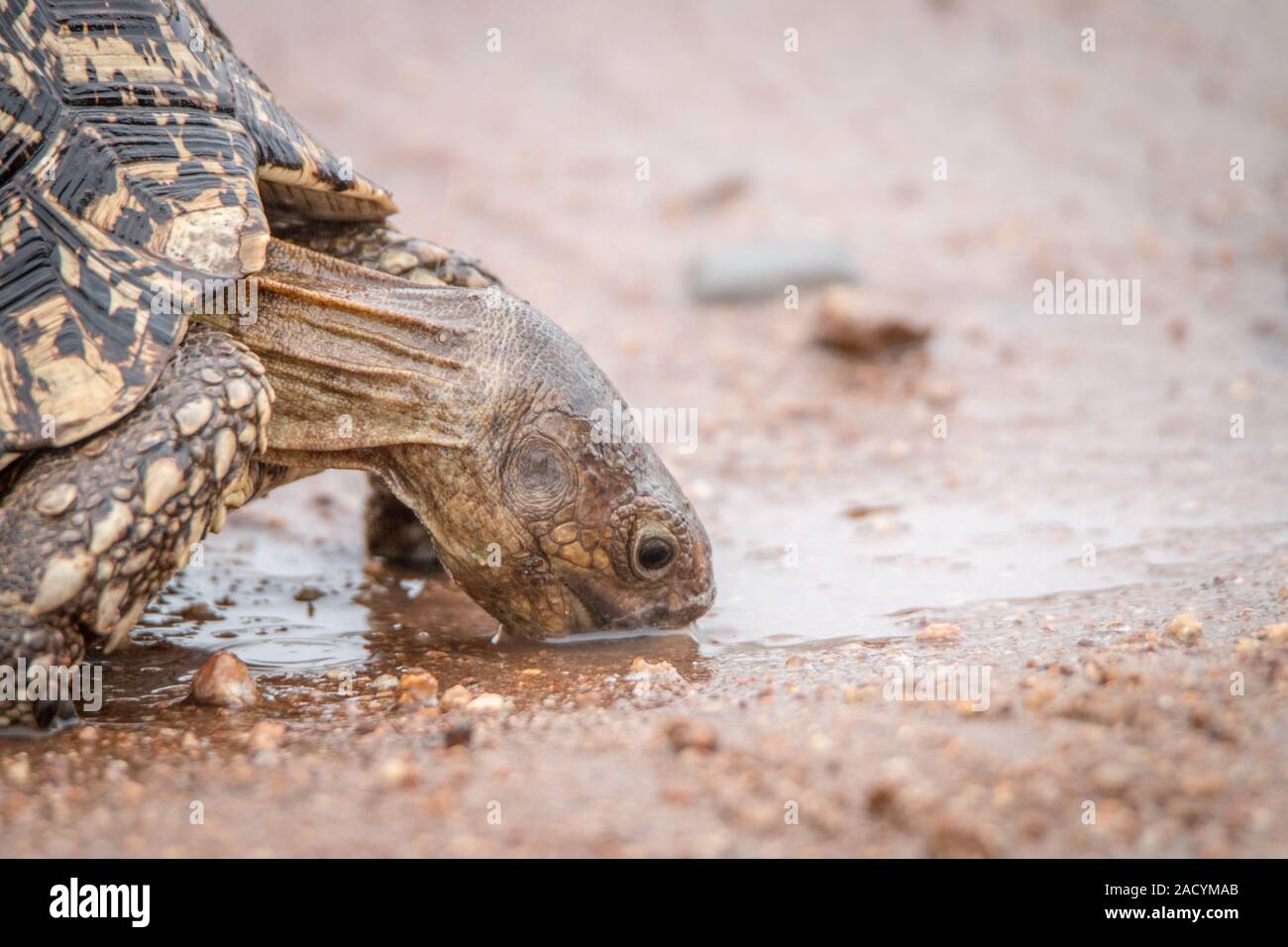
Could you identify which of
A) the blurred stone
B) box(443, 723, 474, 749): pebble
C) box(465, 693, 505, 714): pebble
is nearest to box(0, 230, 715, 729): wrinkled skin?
box(465, 693, 505, 714): pebble

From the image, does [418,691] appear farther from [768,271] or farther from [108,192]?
[768,271]

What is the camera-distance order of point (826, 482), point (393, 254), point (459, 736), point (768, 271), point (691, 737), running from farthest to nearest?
point (768, 271), point (826, 482), point (393, 254), point (459, 736), point (691, 737)

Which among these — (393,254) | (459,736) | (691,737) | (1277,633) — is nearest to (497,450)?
(393,254)

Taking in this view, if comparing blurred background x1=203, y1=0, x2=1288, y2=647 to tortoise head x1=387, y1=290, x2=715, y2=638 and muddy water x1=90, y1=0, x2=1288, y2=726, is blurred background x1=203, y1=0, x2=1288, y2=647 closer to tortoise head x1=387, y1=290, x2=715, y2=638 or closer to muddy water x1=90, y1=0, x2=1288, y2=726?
muddy water x1=90, y1=0, x2=1288, y2=726

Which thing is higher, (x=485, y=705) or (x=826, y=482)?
(x=826, y=482)

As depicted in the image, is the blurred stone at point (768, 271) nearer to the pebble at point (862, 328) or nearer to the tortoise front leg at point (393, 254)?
the pebble at point (862, 328)
